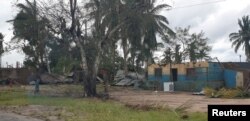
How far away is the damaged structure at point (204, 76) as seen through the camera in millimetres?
41909

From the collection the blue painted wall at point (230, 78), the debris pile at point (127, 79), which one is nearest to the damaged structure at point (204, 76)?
the blue painted wall at point (230, 78)

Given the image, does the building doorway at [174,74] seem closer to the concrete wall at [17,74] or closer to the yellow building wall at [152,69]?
the yellow building wall at [152,69]

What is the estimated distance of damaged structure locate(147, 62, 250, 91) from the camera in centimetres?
4191

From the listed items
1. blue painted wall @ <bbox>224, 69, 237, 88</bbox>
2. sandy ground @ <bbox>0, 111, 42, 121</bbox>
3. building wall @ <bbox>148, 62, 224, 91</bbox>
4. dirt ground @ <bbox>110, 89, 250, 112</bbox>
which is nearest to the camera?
sandy ground @ <bbox>0, 111, 42, 121</bbox>

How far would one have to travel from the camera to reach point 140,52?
60.4 metres

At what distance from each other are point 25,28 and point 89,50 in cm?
541

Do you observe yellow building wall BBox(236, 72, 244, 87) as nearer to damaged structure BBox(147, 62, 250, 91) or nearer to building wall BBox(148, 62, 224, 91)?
damaged structure BBox(147, 62, 250, 91)

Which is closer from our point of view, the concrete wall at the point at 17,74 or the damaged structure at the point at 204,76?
the damaged structure at the point at 204,76

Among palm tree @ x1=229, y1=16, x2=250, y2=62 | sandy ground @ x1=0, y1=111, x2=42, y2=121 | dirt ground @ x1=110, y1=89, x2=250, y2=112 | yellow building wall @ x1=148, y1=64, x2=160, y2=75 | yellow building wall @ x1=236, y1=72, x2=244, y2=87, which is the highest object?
palm tree @ x1=229, y1=16, x2=250, y2=62

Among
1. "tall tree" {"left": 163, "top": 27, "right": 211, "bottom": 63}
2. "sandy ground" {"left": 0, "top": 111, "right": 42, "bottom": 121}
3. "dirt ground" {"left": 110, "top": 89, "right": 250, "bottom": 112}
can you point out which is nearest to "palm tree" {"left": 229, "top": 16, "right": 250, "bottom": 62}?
"tall tree" {"left": 163, "top": 27, "right": 211, "bottom": 63}

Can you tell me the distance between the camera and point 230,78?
42.7m

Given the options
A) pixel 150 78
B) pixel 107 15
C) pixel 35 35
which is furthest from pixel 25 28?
pixel 150 78

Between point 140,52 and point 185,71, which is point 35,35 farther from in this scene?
point 140,52

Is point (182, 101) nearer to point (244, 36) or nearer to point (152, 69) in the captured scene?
point (152, 69)
